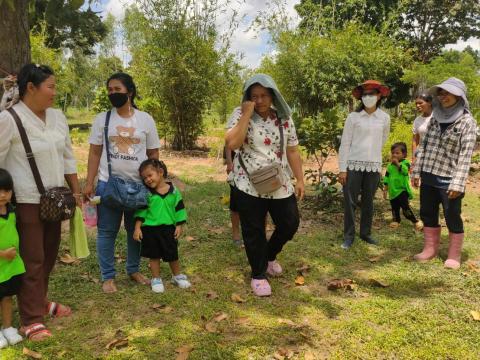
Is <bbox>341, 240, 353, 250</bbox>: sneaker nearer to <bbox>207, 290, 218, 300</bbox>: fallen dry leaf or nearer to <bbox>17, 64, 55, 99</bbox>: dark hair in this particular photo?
<bbox>207, 290, 218, 300</bbox>: fallen dry leaf

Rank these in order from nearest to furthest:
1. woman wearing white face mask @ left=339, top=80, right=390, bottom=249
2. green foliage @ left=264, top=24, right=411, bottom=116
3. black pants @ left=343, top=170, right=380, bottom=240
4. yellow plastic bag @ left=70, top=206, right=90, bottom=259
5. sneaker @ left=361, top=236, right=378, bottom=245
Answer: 1. yellow plastic bag @ left=70, top=206, right=90, bottom=259
2. woman wearing white face mask @ left=339, top=80, right=390, bottom=249
3. black pants @ left=343, top=170, right=380, bottom=240
4. sneaker @ left=361, top=236, right=378, bottom=245
5. green foliage @ left=264, top=24, right=411, bottom=116

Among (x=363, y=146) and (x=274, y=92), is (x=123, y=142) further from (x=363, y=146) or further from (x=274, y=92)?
(x=363, y=146)

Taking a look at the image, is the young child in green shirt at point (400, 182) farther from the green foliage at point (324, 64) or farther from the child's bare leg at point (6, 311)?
the green foliage at point (324, 64)

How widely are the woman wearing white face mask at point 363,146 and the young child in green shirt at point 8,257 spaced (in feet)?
11.5

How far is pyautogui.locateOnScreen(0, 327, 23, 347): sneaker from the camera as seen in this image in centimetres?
289

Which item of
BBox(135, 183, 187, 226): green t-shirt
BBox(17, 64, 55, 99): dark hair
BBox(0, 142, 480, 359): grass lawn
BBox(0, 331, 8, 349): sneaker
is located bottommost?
BBox(0, 142, 480, 359): grass lawn

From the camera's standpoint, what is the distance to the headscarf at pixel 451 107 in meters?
4.17

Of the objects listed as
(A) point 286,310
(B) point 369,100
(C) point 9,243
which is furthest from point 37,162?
(B) point 369,100

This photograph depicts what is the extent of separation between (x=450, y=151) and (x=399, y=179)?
1641mm

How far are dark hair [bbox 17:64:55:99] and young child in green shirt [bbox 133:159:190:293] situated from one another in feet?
3.28

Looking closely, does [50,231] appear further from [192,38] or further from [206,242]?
[192,38]

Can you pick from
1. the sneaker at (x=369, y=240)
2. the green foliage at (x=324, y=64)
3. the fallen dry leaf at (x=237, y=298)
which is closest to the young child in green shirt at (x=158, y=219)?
the fallen dry leaf at (x=237, y=298)

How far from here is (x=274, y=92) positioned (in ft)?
11.4

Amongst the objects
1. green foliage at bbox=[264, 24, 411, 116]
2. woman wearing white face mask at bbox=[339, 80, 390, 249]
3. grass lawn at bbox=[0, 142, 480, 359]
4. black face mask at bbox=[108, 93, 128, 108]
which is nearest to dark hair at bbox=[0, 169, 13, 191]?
black face mask at bbox=[108, 93, 128, 108]
